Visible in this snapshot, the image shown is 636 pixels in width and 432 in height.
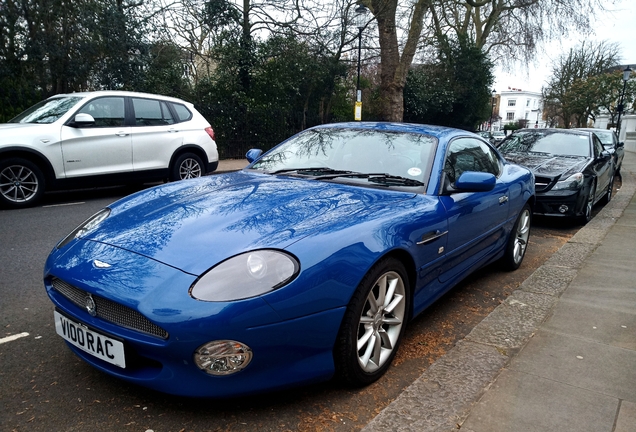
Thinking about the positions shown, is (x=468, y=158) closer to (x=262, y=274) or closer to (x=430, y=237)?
(x=430, y=237)

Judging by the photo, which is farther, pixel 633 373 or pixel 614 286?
pixel 614 286

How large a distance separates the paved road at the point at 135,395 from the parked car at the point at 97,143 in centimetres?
368

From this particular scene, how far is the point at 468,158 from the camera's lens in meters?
3.90

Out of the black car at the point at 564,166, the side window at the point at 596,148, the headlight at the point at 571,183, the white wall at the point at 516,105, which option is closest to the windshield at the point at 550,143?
the black car at the point at 564,166

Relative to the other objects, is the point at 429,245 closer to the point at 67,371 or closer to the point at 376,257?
the point at 376,257

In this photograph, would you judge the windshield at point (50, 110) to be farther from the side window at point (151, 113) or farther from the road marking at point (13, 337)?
the road marking at point (13, 337)

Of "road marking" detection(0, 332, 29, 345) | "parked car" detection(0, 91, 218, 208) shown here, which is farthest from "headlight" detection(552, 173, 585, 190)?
"road marking" detection(0, 332, 29, 345)

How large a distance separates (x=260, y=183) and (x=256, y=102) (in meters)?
14.7

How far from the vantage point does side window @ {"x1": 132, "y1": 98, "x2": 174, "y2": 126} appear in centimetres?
793

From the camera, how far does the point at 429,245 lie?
2.84 m

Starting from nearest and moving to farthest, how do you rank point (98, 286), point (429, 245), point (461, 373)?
point (98, 286) < point (461, 373) < point (429, 245)

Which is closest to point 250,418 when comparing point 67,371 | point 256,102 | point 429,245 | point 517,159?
point 67,371

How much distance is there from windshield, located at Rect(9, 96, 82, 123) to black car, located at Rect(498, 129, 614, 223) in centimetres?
717

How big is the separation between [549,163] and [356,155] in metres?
5.18
